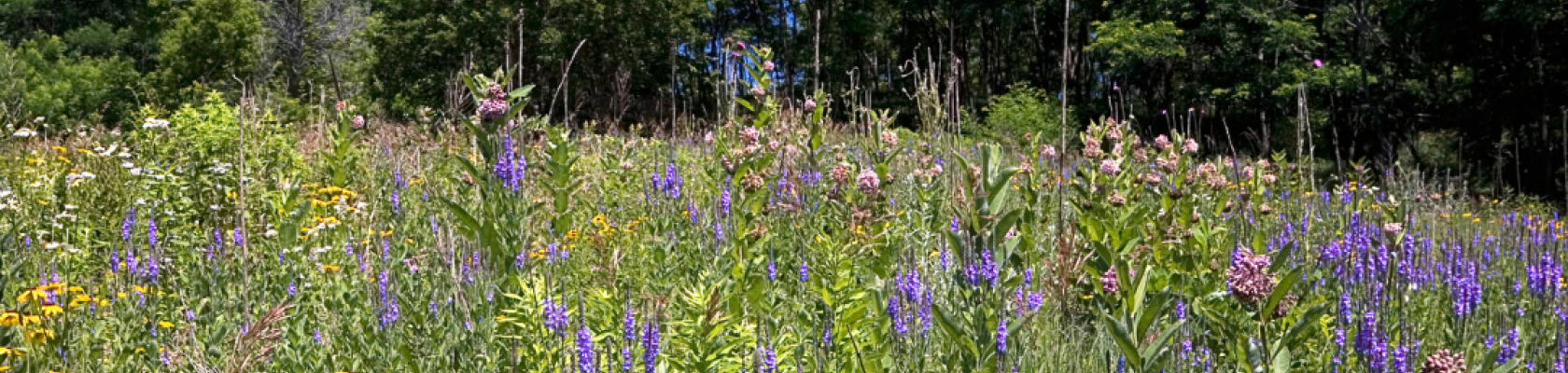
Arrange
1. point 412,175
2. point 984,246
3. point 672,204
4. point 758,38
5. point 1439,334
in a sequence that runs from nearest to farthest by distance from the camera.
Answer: point 984,246 < point 1439,334 < point 672,204 < point 412,175 < point 758,38

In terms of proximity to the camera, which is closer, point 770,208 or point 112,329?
point 112,329

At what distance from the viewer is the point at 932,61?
302 inches

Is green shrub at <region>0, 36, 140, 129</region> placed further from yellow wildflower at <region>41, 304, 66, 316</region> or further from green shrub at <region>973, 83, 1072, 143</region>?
yellow wildflower at <region>41, 304, 66, 316</region>

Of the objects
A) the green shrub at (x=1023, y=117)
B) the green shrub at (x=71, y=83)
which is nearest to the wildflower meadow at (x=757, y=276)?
the green shrub at (x=1023, y=117)

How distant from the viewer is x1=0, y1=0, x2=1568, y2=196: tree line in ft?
48.6

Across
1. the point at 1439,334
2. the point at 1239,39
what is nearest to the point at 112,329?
the point at 1439,334

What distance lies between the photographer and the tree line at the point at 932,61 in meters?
14.8

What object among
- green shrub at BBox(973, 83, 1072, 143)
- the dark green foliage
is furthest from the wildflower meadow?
the dark green foliage

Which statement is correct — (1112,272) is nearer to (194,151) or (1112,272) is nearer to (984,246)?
(984,246)

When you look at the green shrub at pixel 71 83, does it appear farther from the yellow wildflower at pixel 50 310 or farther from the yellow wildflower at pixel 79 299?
the yellow wildflower at pixel 50 310

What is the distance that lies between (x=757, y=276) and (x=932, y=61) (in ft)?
17.6

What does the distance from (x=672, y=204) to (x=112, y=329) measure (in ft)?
5.62

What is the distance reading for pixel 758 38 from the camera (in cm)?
3647

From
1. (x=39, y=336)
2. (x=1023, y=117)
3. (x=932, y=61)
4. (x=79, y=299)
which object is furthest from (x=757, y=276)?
(x=1023, y=117)
